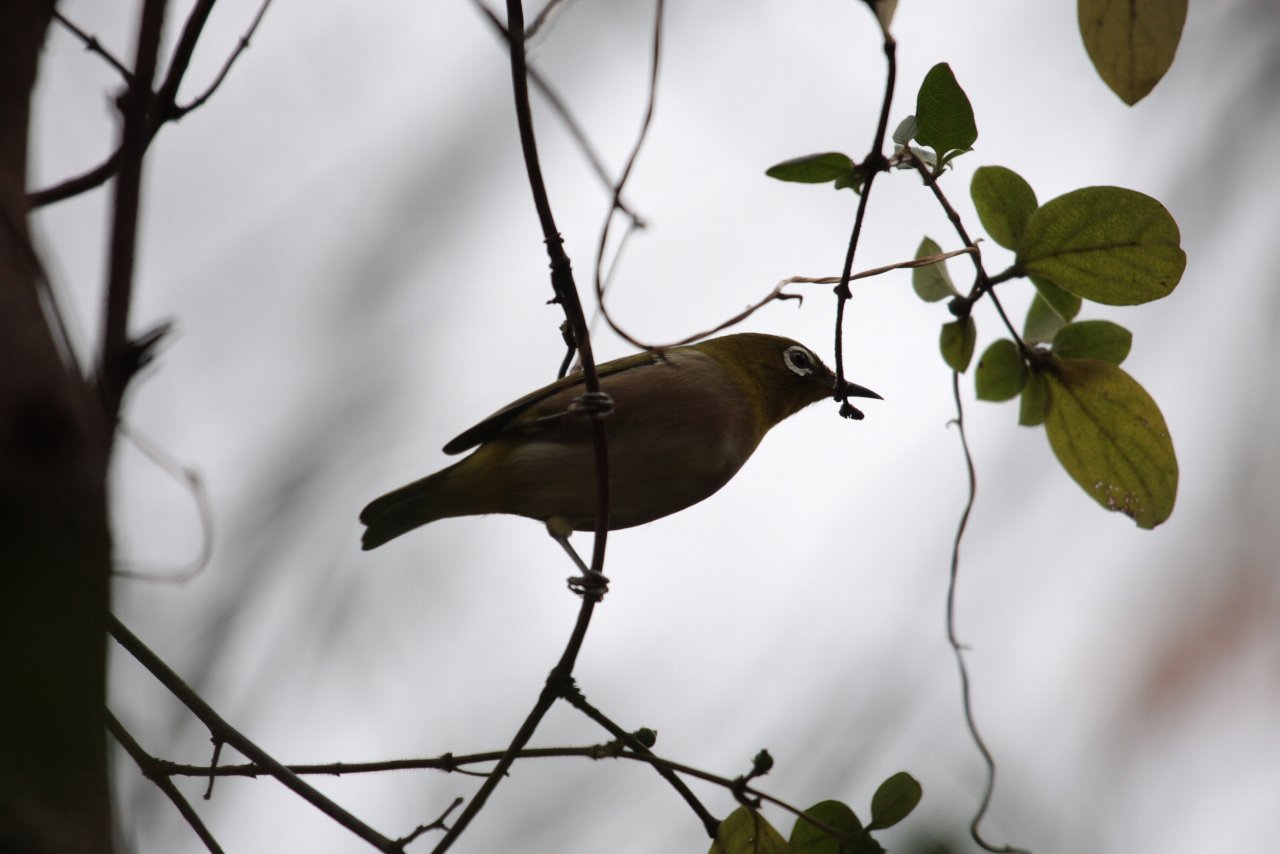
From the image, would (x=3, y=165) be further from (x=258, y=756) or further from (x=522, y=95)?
(x=258, y=756)

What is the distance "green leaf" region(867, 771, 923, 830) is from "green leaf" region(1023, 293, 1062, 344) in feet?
4.14

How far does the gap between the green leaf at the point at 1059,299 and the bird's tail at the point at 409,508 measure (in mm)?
2756

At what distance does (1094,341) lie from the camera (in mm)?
2859

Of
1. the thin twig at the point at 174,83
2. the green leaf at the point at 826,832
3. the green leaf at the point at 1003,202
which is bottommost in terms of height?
the green leaf at the point at 826,832

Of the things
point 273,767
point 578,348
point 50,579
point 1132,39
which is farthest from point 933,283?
point 50,579

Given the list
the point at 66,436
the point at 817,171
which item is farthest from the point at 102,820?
the point at 817,171

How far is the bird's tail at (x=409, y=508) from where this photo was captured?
4730mm

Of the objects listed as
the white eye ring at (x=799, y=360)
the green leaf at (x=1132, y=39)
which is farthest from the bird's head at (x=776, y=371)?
the green leaf at (x=1132, y=39)

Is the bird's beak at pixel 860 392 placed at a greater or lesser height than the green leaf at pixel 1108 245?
lesser

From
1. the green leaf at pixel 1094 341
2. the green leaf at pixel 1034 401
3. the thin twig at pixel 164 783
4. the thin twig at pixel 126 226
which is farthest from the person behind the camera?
the green leaf at pixel 1034 401

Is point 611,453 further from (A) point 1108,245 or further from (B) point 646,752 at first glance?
(A) point 1108,245

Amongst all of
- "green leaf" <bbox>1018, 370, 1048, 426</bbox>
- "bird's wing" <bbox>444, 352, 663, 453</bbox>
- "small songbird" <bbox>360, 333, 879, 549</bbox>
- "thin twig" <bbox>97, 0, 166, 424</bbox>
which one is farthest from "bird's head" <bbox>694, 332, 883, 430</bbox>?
"thin twig" <bbox>97, 0, 166, 424</bbox>

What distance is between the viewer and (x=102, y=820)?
3.66ft

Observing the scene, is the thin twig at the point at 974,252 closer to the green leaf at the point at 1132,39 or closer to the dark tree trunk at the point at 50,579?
the green leaf at the point at 1132,39
